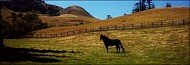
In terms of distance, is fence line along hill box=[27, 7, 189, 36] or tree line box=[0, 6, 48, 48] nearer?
tree line box=[0, 6, 48, 48]

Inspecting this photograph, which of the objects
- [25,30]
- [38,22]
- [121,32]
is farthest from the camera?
[38,22]

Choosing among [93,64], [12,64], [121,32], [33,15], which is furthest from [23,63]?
[33,15]

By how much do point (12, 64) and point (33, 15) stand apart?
87.2 m

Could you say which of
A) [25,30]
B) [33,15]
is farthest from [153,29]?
[33,15]

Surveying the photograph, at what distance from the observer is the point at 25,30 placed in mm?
95812

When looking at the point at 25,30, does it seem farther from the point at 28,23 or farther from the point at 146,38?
the point at 146,38

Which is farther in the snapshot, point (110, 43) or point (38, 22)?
point (38, 22)

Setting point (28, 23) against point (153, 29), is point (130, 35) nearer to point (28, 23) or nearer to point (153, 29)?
point (153, 29)

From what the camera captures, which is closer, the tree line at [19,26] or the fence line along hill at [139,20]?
the tree line at [19,26]

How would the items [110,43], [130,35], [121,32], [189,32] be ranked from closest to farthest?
[110,43], [189,32], [130,35], [121,32]

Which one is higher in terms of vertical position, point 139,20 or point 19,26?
point 139,20

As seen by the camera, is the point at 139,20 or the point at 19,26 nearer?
the point at 19,26

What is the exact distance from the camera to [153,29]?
60938mm

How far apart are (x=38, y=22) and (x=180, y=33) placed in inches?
2921
